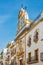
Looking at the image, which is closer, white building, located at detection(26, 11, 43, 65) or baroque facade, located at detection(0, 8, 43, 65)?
white building, located at detection(26, 11, 43, 65)

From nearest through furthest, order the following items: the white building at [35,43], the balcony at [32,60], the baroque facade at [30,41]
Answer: the white building at [35,43] → the baroque facade at [30,41] → the balcony at [32,60]

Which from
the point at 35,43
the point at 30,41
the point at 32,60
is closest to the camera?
the point at 35,43

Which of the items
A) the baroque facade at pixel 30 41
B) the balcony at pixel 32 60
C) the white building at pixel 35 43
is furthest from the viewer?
the balcony at pixel 32 60

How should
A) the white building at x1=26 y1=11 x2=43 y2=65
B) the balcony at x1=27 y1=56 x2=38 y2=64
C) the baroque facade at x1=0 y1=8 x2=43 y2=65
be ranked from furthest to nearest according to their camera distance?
the balcony at x1=27 y1=56 x2=38 y2=64 → the baroque facade at x1=0 y1=8 x2=43 y2=65 → the white building at x1=26 y1=11 x2=43 y2=65

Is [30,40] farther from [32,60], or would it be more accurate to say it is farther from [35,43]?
[32,60]

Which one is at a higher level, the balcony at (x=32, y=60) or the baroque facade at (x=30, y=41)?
the baroque facade at (x=30, y=41)

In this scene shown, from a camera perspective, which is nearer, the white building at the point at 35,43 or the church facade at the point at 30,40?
the white building at the point at 35,43

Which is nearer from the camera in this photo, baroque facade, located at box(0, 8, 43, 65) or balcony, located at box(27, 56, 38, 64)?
baroque facade, located at box(0, 8, 43, 65)

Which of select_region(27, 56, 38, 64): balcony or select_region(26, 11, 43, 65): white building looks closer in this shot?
select_region(26, 11, 43, 65): white building

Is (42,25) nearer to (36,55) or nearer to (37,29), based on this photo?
(37,29)

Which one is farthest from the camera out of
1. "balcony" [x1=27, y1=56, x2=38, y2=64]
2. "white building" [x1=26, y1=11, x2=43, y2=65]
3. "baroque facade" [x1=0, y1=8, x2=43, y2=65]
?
"balcony" [x1=27, y1=56, x2=38, y2=64]

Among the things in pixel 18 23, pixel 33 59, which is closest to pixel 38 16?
pixel 33 59

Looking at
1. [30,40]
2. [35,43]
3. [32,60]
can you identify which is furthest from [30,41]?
[32,60]

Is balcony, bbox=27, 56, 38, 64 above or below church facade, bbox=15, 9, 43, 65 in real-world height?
below
